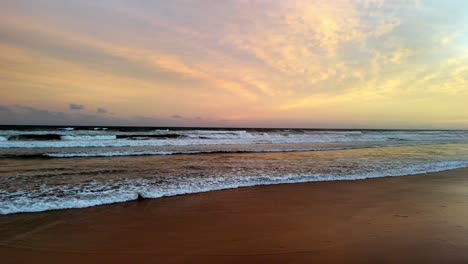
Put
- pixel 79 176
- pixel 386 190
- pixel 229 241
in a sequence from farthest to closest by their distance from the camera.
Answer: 1. pixel 79 176
2. pixel 386 190
3. pixel 229 241

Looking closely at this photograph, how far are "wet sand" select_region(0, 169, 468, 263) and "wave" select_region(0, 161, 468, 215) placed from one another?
0.39m

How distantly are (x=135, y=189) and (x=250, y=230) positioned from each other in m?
3.86

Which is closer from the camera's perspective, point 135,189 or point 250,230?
point 250,230

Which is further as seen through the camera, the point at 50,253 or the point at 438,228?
the point at 438,228

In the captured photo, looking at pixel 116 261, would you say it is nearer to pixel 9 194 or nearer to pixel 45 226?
pixel 45 226

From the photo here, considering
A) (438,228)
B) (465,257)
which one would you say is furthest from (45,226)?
(438,228)

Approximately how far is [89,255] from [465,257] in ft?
17.0

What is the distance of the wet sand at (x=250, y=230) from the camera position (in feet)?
12.0

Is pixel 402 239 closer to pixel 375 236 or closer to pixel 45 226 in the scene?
pixel 375 236

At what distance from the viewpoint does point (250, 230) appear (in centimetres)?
456

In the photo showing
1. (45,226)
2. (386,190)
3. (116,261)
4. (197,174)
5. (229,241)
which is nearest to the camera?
(116,261)

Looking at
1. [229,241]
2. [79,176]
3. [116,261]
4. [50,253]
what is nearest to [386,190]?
[229,241]

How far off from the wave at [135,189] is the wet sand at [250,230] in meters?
0.39

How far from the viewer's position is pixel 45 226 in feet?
15.2
